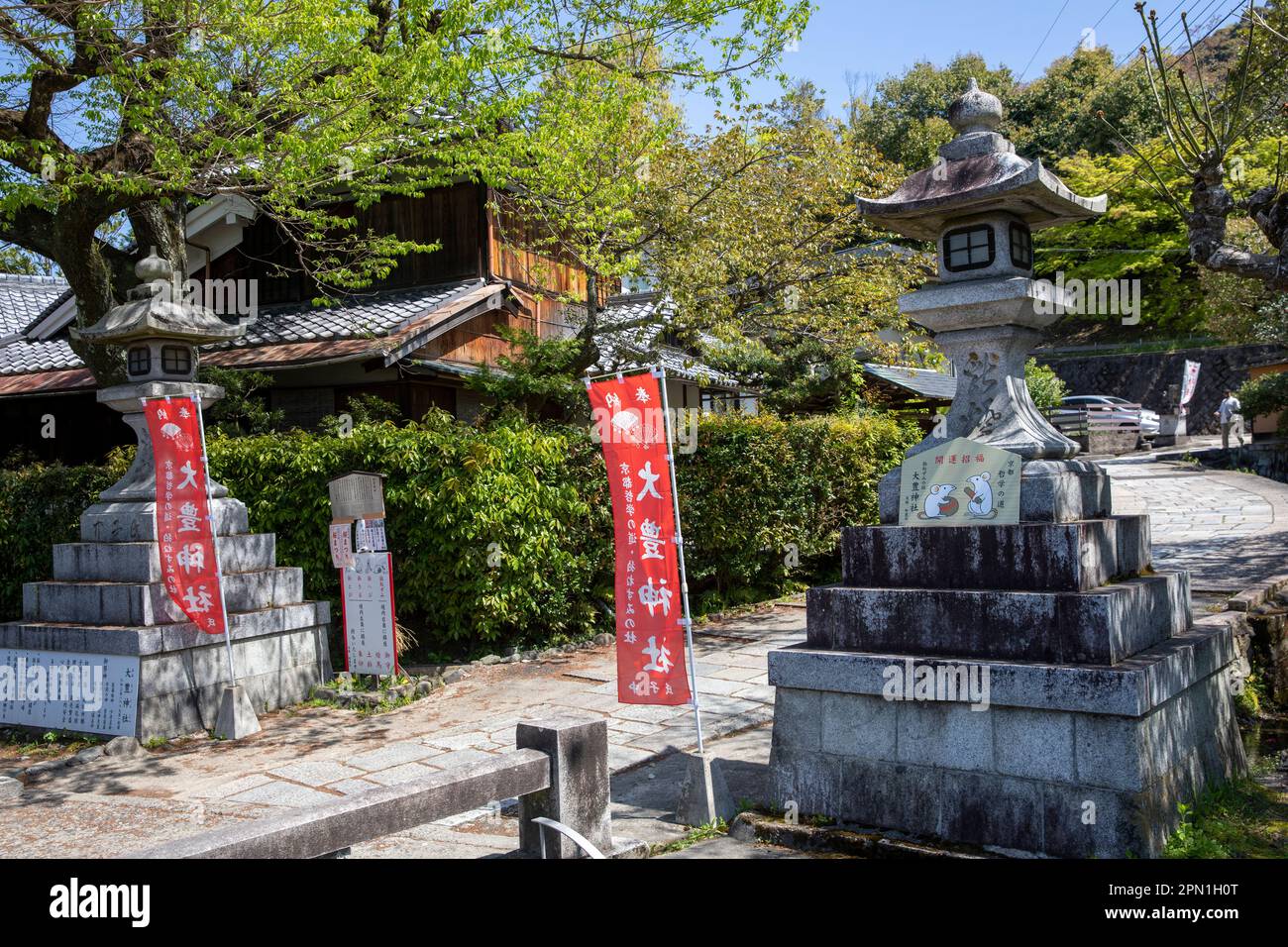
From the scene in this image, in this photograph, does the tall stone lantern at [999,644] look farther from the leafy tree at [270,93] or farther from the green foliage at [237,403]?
the green foliage at [237,403]

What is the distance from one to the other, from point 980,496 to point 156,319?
27.3 ft

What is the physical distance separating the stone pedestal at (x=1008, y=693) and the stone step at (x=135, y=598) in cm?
626

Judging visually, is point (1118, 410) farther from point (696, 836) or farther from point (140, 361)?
point (696, 836)

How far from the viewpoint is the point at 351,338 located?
15062 millimetres

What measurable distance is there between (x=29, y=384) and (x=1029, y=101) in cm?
4211

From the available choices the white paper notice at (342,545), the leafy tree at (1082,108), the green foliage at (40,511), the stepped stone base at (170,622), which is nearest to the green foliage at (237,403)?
the green foliage at (40,511)

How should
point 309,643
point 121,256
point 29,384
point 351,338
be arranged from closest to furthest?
point 309,643, point 121,256, point 351,338, point 29,384

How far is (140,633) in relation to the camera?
8.71 m

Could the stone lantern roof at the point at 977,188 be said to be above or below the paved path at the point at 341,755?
above

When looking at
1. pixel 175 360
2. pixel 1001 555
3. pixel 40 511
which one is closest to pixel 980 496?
pixel 1001 555

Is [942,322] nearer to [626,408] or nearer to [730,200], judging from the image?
[626,408]

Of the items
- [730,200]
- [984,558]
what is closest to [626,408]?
[984,558]

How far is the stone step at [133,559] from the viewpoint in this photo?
923cm

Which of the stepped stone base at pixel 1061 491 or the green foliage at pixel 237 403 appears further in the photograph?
the green foliage at pixel 237 403
